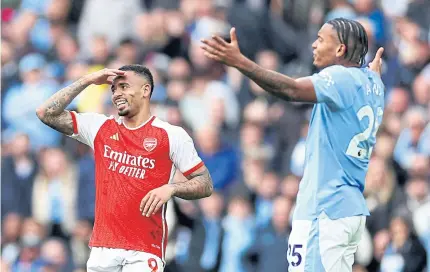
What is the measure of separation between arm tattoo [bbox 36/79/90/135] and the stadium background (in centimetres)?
514

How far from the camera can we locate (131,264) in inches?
377

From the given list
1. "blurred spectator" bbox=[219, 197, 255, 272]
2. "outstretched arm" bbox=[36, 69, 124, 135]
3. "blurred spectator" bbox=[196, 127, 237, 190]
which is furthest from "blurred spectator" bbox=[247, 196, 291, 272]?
"outstretched arm" bbox=[36, 69, 124, 135]

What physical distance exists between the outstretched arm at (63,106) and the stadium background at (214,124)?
16.9ft

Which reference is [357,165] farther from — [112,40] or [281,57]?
[112,40]

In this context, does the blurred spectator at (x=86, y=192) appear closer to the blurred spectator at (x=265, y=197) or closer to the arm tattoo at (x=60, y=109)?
the blurred spectator at (x=265, y=197)

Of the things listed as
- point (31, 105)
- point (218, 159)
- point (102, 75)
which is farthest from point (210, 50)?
point (31, 105)

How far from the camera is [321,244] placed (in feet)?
28.8

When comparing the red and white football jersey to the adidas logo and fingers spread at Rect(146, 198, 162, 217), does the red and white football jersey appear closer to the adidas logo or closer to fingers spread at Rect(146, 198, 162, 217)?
the adidas logo

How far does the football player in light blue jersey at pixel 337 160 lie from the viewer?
28.8 ft

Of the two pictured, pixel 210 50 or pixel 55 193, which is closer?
pixel 210 50

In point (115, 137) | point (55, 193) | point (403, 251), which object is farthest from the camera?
point (55, 193)

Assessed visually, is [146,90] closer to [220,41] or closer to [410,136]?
[220,41]

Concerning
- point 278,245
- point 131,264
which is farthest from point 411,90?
point 131,264

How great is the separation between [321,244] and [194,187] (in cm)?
127
